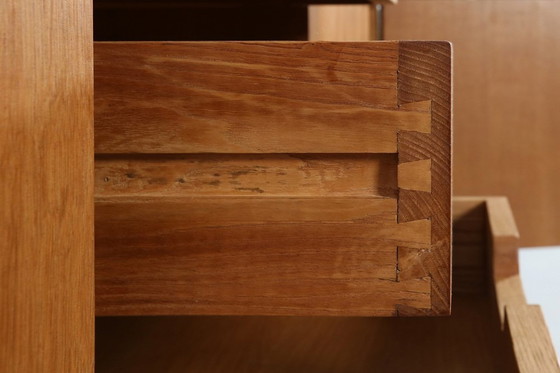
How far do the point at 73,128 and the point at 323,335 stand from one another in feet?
2.11

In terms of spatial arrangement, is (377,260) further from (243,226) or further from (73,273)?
(73,273)

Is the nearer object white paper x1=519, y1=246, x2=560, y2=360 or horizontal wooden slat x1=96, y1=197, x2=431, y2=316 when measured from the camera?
horizontal wooden slat x1=96, y1=197, x2=431, y2=316

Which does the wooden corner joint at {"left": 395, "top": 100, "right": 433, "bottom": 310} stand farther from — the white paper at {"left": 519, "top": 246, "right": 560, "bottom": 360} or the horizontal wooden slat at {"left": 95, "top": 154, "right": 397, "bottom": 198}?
the white paper at {"left": 519, "top": 246, "right": 560, "bottom": 360}

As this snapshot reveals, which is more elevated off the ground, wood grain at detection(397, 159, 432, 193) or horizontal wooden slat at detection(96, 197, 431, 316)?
wood grain at detection(397, 159, 432, 193)

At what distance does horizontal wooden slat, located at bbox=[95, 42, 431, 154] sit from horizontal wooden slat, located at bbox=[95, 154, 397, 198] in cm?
1

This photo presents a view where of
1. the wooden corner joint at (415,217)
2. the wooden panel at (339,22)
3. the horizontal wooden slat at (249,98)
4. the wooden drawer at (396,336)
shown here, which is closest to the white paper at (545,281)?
the wooden drawer at (396,336)

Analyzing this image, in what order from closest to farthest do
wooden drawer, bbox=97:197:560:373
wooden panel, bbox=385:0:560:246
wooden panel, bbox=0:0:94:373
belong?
1. wooden panel, bbox=0:0:94:373
2. wooden drawer, bbox=97:197:560:373
3. wooden panel, bbox=385:0:560:246

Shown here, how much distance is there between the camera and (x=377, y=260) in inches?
26.0

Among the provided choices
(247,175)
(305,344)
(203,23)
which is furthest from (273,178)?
(203,23)

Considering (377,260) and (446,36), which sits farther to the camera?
(446,36)

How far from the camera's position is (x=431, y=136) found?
64 centimetres

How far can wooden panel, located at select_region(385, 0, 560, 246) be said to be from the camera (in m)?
1.75

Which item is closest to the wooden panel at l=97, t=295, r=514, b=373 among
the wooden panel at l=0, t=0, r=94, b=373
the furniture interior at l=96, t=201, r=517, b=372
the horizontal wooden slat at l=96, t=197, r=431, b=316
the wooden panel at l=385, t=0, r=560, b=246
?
the furniture interior at l=96, t=201, r=517, b=372

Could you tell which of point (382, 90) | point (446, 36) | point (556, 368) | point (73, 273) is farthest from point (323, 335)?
point (446, 36)
